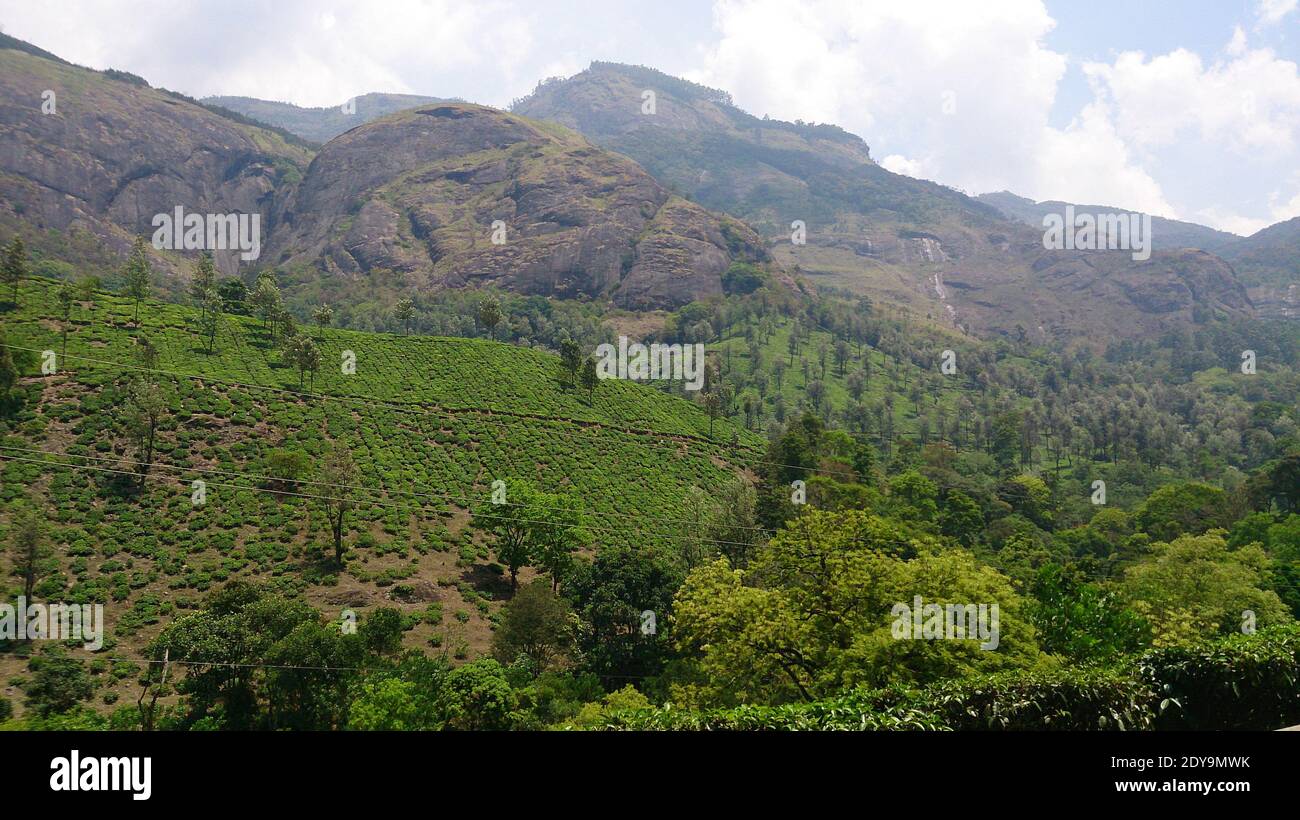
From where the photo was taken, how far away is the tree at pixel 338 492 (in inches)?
2117

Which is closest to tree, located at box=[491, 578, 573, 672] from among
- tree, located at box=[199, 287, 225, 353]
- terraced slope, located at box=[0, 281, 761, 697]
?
terraced slope, located at box=[0, 281, 761, 697]

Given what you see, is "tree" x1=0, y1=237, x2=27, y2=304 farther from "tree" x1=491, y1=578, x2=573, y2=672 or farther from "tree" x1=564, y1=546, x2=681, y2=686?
"tree" x1=564, y1=546, x2=681, y2=686

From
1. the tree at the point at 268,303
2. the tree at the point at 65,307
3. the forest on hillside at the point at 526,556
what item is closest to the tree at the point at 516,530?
the forest on hillside at the point at 526,556

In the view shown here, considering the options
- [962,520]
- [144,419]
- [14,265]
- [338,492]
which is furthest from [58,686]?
[962,520]

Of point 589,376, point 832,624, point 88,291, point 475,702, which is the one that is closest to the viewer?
point 832,624

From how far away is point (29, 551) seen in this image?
41188 millimetres

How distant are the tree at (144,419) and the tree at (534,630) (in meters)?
34.3

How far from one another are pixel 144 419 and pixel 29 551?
18.5 metres

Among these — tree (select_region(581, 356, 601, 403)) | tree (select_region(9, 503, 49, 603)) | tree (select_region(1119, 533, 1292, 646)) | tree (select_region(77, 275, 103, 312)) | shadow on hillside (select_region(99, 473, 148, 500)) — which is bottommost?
tree (select_region(1119, 533, 1292, 646))

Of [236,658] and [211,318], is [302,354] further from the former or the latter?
[236,658]

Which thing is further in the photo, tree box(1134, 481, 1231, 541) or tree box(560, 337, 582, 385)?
tree box(560, 337, 582, 385)

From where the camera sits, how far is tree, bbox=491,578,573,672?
135 ft

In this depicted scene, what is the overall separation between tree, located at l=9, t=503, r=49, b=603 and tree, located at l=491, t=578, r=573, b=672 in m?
27.3
